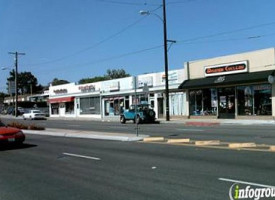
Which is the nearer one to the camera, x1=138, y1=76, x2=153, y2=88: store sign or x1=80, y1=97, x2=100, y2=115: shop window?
x1=138, y1=76, x2=153, y2=88: store sign

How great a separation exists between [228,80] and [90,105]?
28.5 metres

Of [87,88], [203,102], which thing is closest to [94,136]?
[203,102]

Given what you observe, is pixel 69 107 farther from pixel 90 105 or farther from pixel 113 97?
pixel 113 97

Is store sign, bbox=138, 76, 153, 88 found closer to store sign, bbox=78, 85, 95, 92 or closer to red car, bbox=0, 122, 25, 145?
store sign, bbox=78, 85, 95, 92

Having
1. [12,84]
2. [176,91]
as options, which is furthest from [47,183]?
[12,84]

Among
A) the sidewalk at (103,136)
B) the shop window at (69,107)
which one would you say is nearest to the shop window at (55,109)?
the shop window at (69,107)

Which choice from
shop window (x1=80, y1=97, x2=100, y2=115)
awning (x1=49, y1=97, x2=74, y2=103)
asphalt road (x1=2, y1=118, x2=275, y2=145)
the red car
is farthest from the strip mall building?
the red car

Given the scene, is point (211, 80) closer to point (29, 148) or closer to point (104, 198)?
point (29, 148)

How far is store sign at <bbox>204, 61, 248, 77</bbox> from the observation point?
34.6 m

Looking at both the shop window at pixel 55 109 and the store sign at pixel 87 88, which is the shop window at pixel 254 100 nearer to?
the store sign at pixel 87 88

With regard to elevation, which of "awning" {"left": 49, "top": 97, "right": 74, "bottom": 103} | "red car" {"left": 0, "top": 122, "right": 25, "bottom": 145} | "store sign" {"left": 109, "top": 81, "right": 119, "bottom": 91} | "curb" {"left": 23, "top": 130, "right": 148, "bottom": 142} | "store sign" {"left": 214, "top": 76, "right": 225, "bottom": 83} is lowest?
"curb" {"left": 23, "top": 130, "right": 148, "bottom": 142}

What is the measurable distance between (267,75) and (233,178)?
24.6 m

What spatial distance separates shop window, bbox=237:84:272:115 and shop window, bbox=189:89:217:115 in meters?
3.00

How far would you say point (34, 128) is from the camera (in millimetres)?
27328
